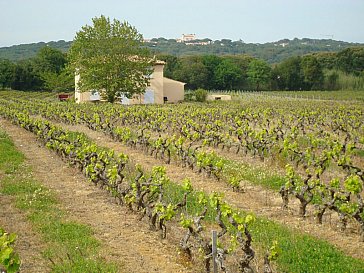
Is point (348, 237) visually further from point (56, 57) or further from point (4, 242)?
point (56, 57)

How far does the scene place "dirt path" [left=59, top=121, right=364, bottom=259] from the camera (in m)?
8.27

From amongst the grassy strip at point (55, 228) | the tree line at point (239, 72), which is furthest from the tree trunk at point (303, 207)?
the tree line at point (239, 72)

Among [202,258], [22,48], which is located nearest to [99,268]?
[202,258]

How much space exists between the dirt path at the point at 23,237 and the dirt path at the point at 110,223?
0.99m

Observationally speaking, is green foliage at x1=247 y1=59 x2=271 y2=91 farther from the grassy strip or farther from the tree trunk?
the tree trunk

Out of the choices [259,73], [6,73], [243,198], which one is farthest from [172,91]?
[243,198]

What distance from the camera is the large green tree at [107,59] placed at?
134ft

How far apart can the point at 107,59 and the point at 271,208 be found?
3309 centimetres

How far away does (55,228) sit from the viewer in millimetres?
8727

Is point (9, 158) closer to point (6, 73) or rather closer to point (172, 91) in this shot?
point (172, 91)

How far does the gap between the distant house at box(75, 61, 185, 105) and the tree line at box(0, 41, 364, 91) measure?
21.8 m

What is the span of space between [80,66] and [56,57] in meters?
38.0

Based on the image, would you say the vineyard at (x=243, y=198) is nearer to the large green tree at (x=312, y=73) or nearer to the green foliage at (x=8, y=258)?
the green foliage at (x=8, y=258)

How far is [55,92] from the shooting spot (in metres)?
66.8
